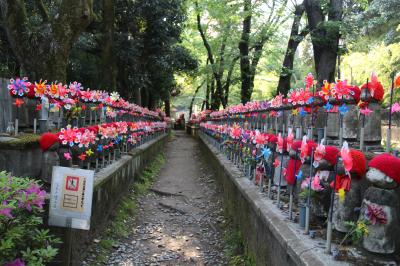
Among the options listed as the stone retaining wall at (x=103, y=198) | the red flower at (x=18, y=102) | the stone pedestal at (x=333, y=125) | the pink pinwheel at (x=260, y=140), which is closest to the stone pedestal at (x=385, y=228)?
the stone pedestal at (x=333, y=125)

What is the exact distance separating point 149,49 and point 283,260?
14.2 m

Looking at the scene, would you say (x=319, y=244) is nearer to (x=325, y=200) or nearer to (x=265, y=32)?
(x=325, y=200)

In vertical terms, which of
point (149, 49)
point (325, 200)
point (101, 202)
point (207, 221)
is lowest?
point (207, 221)

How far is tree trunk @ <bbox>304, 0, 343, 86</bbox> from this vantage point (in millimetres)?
9594

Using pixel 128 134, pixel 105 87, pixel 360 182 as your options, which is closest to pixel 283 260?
pixel 360 182

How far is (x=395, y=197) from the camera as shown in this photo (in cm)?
255

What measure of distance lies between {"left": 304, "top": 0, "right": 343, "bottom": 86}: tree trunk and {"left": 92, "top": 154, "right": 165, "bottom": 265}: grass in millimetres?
4973

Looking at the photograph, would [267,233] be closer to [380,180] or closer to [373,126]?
[373,126]

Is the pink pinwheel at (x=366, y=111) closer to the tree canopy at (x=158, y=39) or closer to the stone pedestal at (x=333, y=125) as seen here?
the stone pedestal at (x=333, y=125)

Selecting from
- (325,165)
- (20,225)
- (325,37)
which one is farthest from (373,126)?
(325,37)

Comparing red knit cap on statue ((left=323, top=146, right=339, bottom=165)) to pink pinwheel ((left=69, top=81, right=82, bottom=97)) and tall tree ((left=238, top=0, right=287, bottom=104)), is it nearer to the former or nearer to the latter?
pink pinwheel ((left=69, top=81, right=82, bottom=97))

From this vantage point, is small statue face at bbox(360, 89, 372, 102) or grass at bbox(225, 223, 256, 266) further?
grass at bbox(225, 223, 256, 266)

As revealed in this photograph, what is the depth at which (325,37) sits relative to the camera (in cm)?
958

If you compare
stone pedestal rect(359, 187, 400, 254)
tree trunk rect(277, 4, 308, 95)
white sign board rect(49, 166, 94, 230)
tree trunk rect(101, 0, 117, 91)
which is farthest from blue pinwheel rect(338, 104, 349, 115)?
tree trunk rect(101, 0, 117, 91)
